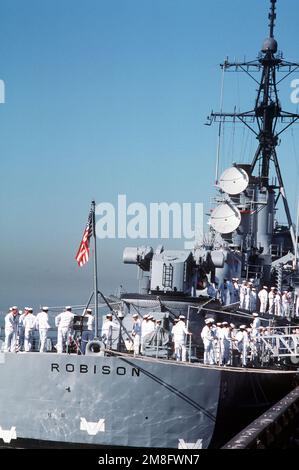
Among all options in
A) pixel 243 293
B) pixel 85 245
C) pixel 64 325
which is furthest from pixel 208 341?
pixel 243 293

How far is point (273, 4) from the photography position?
32719 millimetres

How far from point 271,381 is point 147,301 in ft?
14.0

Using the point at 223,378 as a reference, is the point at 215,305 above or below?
above

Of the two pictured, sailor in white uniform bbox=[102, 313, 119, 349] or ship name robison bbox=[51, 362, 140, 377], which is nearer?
ship name robison bbox=[51, 362, 140, 377]

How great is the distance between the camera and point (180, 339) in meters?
19.3

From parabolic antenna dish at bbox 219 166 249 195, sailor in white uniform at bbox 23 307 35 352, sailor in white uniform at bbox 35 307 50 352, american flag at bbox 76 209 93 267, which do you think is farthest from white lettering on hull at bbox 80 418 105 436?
parabolic antenna dish at bbox 219 166 249 195

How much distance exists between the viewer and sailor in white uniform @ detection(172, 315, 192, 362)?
19078 millimetres

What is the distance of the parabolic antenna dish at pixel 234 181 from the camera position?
28922 mm

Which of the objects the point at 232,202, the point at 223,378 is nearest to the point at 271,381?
the point at 223,378

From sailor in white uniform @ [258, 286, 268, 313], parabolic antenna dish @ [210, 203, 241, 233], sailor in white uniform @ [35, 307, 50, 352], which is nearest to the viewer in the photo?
sailor in white uniform @ [35, 307, 50, 352]

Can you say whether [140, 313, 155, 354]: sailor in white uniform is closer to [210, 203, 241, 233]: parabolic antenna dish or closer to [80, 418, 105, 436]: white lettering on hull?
[80, 418, 105, 436]: white lettering on hull

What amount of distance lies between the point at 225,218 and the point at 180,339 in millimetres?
9440

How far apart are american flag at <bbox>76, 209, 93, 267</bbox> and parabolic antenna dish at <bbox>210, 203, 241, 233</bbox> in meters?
9.44

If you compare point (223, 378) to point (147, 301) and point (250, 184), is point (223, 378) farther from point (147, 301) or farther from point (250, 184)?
point (250, 184)
